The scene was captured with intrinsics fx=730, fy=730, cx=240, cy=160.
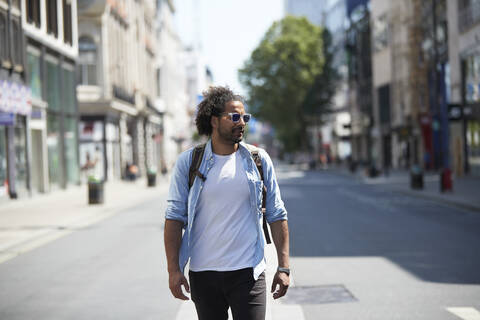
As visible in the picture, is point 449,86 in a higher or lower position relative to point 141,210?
higher

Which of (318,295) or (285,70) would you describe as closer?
(318,295)

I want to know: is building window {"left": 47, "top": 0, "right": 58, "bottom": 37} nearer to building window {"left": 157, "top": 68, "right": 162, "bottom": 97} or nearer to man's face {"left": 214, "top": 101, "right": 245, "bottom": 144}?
man's face {"left": 214, "top": 101, "right": 245, "bottom": 144}

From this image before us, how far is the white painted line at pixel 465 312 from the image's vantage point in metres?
6.26

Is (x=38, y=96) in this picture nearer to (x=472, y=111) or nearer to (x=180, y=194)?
(x=472, y=111)

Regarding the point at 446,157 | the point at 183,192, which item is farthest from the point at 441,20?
the point at 183,192

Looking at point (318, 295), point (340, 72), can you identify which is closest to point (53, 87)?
point (318, 295)

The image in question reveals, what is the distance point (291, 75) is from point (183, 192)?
226ft

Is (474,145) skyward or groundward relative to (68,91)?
groundward

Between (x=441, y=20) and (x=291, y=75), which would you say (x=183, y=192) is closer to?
(x=441, y=20)

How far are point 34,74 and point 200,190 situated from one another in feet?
86.6

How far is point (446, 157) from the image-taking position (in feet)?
84.4

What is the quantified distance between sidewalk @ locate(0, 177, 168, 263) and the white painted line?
274 inches

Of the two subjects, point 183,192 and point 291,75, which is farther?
point 291,75

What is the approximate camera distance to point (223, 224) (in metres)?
3.64
